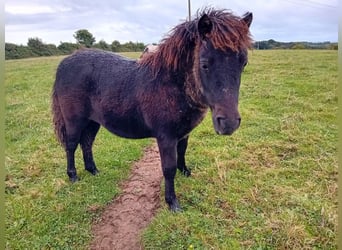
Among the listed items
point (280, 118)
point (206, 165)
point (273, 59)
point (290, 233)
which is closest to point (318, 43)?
point (290, 233)

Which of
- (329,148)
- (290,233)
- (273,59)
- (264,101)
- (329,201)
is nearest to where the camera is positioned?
(290,233)

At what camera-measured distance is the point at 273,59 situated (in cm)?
1216

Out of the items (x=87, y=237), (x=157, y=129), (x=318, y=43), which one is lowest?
(x=87, y=237)

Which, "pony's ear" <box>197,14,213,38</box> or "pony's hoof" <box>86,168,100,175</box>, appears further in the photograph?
"pony's hoof" <box>86,168,100,175</box>

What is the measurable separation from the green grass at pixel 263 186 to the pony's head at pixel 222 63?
619 millimetres

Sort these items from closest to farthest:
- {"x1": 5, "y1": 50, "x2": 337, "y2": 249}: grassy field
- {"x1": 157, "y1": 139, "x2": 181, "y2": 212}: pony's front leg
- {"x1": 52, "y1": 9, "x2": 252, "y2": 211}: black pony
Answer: {"x1": 52, "y1": 9, "x2": 252, "y2": 211}: black pony → {"x1": 5, "y1": 50, "x2": 337, "y2": 249}: grassy field → {"x1": 157, "y1": 139, "x2": 181, "y2": 212}: pony's front leg

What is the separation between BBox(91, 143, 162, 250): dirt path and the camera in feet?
9.12

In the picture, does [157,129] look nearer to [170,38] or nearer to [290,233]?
[170,38]

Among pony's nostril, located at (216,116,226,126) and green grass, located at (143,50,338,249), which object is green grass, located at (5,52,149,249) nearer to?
green grass, located at (143,50,338,249)

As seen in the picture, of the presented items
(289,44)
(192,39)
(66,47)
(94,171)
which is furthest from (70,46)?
(289,44)

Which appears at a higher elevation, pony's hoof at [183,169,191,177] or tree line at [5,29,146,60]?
tree line at [5,29,146,60]

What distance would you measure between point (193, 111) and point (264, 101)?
4.43m

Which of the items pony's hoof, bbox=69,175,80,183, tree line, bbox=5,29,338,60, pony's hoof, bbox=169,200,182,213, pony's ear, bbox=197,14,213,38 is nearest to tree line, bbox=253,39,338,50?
tree line, bbox=5,29,338,60

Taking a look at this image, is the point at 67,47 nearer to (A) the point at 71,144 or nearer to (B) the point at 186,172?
(A) the point at 71,144
